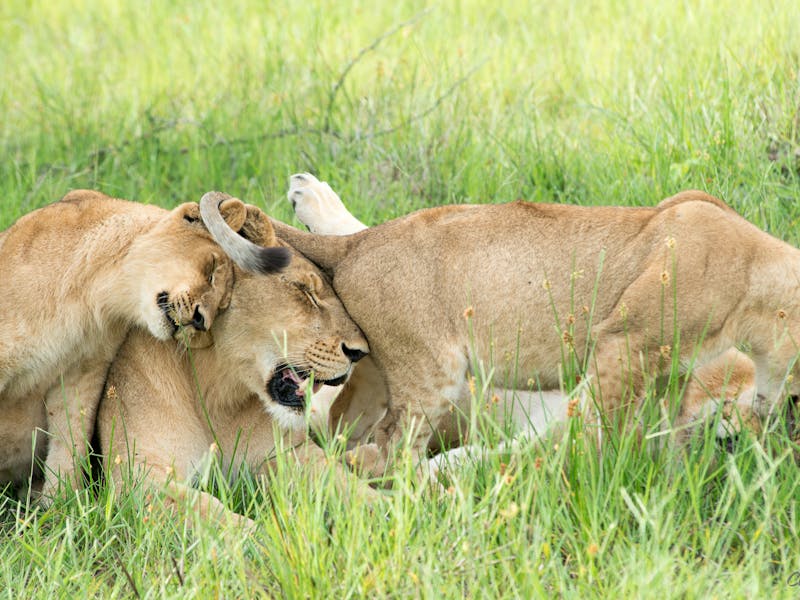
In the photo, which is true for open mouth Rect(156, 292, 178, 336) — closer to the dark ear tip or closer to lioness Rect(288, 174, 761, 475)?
the dark ear tip

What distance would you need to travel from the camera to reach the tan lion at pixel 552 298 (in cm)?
360

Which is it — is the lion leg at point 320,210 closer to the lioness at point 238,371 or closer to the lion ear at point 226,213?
the lioness at point 238,371

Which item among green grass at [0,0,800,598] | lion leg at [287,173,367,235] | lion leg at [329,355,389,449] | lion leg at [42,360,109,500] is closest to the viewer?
green grass at [0,0,800,598]

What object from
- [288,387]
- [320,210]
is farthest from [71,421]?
[320,210]

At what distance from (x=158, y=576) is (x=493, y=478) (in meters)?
0.87

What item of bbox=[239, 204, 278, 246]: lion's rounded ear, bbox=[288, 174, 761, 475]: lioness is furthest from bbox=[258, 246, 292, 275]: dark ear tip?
bbox=[288, 174, 761, 475]: lioness

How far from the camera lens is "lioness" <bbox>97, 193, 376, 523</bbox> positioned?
150 inches

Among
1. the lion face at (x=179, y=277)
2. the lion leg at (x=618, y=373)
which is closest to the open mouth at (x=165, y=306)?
the lion face at (x=179, y=277)

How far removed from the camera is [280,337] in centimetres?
385

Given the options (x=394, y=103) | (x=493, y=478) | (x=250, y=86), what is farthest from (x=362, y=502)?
(x=250, y=86)

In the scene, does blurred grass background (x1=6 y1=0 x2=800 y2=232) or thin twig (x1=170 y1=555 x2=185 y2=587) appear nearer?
thin twig (x1=170 y1=555 x2=185 y2=587)

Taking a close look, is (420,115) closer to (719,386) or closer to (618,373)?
(719,386)

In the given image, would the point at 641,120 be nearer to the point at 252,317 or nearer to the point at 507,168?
the point at 507,168

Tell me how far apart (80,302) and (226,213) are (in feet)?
1.64
